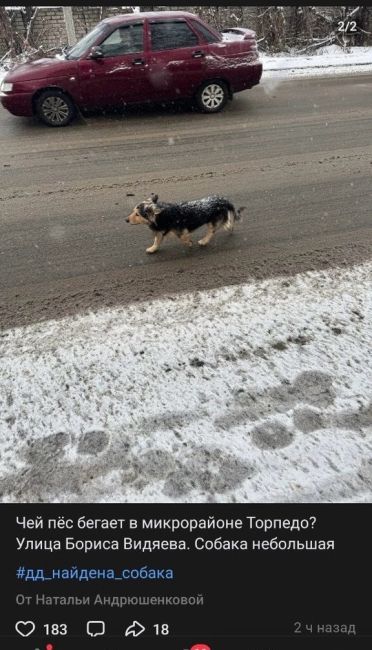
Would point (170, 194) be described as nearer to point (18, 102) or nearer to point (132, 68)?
point (132, 68)

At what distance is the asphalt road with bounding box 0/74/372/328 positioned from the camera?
14.7 feet

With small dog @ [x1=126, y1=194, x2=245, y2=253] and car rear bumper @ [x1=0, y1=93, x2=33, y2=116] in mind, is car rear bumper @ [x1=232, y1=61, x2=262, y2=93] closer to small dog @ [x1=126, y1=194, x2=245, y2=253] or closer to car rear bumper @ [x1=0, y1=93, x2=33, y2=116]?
car rear bumper @ [x1=0, y1=93, x2=33, y2=116]

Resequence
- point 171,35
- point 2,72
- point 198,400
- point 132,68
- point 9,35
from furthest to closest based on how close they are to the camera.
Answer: point 9,35, point 2,72, point 171,35, point 132,68, point 198,400

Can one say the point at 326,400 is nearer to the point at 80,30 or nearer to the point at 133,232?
the point at 133,232

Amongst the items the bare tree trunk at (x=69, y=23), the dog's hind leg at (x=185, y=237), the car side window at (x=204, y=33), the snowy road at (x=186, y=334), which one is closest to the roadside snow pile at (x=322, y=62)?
the car side window at (x=204, y=33)

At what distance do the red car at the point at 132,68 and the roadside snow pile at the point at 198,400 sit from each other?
5.83 metres

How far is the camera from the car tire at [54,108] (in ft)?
26.5

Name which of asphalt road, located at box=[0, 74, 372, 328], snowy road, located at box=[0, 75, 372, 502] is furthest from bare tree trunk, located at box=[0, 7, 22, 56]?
snowy road, located at box=[0, 75, 372, 502]

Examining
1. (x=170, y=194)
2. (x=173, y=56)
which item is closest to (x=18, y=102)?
(x=173, y=56)

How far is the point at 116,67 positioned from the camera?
8008 mm

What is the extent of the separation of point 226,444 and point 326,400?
79 centimetres

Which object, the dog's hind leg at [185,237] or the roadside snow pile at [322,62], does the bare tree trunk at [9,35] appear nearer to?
the roadside snow pile at [322,62]

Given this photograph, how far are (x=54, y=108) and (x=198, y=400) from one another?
7.13 meters

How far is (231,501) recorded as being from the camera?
252cm
